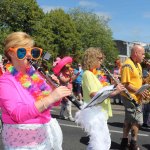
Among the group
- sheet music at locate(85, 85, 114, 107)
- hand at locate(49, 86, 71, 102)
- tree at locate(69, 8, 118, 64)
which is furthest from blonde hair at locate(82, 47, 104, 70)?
tree at locate(69, 8, 118, 64)

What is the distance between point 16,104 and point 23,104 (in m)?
0.05

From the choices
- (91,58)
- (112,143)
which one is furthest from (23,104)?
(112,143)

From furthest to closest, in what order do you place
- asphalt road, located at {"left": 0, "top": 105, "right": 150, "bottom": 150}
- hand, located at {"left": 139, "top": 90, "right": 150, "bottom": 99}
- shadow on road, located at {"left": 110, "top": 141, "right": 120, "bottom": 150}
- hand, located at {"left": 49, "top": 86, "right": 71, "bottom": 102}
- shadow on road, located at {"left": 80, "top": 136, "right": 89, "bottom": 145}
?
shadow on road, located at {"left": 80, "top": 136, "right": 89, "bottom": 145} < asphalt road, located at {"left": 0, "top": 105, "right": 150, "bottom": 150} < shadow on road, located at {"left": 110, "top": 141, "right": 120, "bottom": 150} < hand, located at {"left": 139, "top": 90, "right": 150, "bottom": 99} < hand, located at {"left": 49, "top": 86, "right": 71, "bottom": 102}

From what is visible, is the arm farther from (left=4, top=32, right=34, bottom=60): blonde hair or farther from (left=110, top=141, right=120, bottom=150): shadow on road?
(left=110, top=141, right=120, bottom=150): shadow on road

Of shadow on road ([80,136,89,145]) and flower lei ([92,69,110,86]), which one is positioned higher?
flower lei ([92,69,110,86])

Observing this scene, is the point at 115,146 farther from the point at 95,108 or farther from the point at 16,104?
the point at 16,104

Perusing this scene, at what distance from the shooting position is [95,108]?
179 inches

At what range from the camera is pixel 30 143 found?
277 cm

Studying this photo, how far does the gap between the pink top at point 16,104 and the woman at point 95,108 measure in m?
1.67

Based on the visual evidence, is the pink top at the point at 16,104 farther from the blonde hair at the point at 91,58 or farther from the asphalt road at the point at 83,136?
the asphalt road at the point at 83,136

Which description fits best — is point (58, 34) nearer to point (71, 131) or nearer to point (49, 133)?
point (71, 131)

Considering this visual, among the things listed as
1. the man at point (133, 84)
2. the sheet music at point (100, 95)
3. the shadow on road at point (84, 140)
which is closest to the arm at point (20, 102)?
the sheet music at point (100, 95)

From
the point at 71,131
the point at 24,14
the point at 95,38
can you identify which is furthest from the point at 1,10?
Result: the point at 71,131

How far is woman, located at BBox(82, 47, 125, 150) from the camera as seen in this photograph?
15.2 ft
